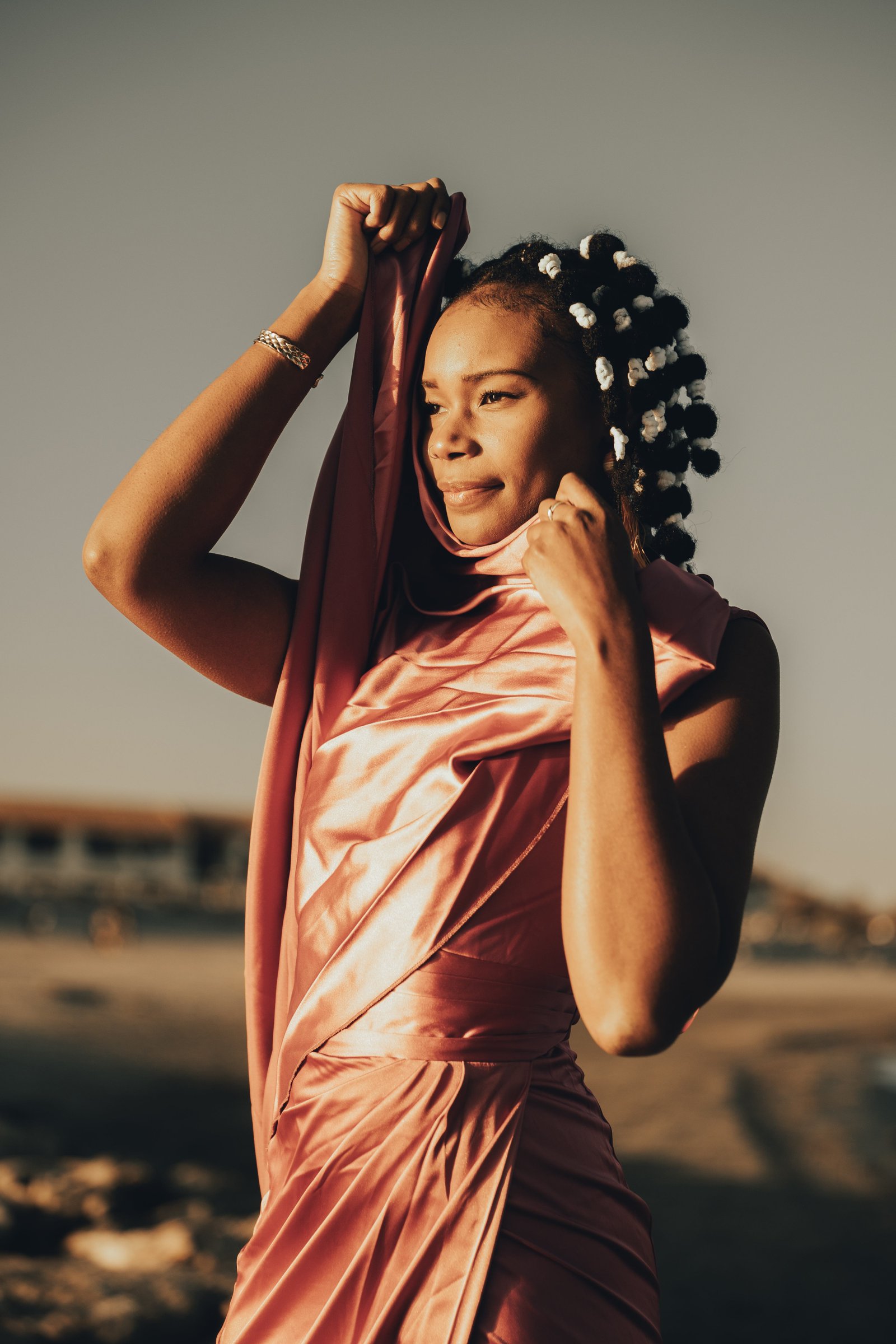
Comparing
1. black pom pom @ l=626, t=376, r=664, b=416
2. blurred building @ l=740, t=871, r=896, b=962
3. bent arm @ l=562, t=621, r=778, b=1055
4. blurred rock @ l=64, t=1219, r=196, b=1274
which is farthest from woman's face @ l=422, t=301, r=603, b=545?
blurred building @ l=740, t=871, r=896, b=962

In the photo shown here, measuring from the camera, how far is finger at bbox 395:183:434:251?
2109 mm

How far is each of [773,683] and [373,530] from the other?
0.75 m

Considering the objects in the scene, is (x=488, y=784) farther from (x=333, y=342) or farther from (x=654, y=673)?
(x=333, y=342)

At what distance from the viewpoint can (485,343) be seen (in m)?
2.00

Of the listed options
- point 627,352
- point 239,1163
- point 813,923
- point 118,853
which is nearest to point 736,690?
point 627,352

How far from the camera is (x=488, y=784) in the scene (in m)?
1.78

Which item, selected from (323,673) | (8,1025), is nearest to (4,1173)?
(8,1025)

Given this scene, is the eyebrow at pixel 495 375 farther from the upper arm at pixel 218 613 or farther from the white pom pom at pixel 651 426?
the upper arm at pixel 218 613

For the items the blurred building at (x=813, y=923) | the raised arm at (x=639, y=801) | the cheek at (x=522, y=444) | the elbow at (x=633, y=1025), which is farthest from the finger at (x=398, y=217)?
the blurred building at (x=813, y=923)

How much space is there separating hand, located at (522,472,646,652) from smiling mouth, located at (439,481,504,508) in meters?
0.21

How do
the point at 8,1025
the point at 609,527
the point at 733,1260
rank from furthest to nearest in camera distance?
the point at 8,1025
the point at 733,1260
the point at 609,527

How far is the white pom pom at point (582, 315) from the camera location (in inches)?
80.8

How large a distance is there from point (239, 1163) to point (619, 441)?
39.9ft

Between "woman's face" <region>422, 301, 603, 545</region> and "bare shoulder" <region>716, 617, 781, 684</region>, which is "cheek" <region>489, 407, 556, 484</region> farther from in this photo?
"bare shoulder" <region>716, 617, 781, 684</region>
